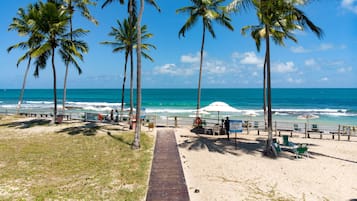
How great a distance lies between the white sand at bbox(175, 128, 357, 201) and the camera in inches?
244

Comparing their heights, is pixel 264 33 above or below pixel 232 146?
above

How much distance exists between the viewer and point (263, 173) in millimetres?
7902

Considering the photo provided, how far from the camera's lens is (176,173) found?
7.45 meters

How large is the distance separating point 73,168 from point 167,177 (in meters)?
3.49

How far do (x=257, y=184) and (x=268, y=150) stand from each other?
4066 mm

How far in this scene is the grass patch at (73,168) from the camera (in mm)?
5999

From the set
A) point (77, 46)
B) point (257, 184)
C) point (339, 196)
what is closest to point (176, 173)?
point (257, 184)

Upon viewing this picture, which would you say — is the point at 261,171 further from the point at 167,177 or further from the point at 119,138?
the point at 119,138

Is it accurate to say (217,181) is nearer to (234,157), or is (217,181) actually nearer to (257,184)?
(257,184)

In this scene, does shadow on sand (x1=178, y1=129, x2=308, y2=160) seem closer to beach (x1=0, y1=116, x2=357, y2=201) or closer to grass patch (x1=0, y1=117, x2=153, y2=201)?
beach (x1=0, y1=116, x2=357, y2=201)

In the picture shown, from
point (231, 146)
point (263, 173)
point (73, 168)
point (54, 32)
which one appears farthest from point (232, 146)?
point (54, 32)

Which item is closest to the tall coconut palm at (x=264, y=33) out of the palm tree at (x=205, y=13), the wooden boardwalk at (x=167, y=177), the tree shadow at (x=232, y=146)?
the palm tree at (x=205, y=13)

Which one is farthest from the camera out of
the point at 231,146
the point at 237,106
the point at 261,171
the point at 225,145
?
the point at 237,106

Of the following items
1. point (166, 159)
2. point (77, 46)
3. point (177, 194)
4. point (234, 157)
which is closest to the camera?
point (177, 194)
